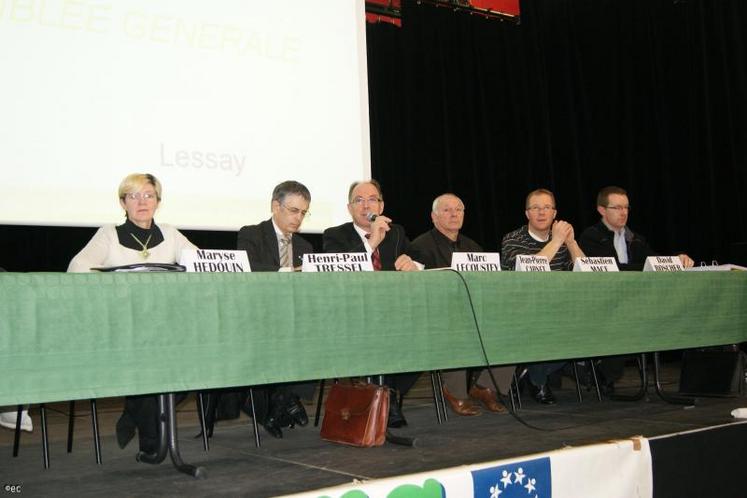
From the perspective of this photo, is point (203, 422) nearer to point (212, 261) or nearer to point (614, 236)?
point (212, 261)

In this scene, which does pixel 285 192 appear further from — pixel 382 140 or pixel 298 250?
pixel 382 140

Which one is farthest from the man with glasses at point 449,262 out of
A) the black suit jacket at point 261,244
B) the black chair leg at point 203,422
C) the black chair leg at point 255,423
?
the black chair leg at point 203,422

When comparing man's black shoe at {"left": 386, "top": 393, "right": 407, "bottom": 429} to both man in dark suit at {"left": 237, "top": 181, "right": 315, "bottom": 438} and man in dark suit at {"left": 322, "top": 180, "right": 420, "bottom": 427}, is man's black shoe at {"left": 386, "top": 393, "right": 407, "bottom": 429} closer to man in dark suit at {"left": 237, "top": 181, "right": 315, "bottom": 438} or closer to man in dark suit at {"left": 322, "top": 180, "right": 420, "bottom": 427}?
man in dark suit at {"left": 322, "top": 180, "right": 420, "bottom": 427}

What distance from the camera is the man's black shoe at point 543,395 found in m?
3.85

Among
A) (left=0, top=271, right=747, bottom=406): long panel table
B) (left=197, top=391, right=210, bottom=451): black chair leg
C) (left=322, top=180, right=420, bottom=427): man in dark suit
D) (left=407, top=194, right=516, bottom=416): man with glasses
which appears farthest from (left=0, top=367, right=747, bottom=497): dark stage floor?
(left=322, top=180, right=420, bottom=427): man in dark suit

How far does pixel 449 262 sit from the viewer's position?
377 centimetres

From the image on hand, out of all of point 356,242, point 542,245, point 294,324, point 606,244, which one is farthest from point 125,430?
point 606,244

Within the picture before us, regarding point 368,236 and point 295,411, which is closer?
point 295,411

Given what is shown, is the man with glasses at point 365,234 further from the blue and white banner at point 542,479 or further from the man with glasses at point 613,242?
the blue and white banner at point 542,479

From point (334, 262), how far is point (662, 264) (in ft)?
5.62

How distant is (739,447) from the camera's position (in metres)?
2.76

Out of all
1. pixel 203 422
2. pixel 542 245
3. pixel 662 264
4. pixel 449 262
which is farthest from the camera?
pixel 542 245

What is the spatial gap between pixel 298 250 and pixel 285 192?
315 millimetres

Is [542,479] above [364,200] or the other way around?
the other way around
